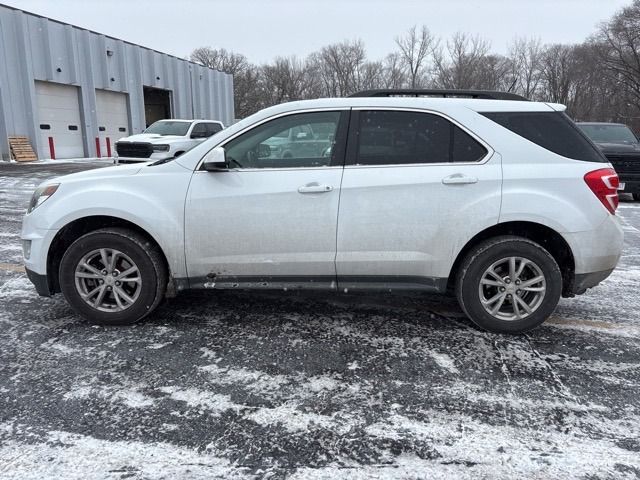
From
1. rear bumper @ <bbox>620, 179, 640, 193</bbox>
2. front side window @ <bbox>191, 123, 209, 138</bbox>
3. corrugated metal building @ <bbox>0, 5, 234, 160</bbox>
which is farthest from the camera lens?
corrugated metal building @ <bbox>0, 5, 234, 160</bbox>

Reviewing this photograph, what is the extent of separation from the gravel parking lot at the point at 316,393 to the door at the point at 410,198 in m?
0.56

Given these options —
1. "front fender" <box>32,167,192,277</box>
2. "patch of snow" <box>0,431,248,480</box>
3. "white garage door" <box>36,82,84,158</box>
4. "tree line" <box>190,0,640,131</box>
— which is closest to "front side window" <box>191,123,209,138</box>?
"white garage door" <box>36,82,84,158</box>

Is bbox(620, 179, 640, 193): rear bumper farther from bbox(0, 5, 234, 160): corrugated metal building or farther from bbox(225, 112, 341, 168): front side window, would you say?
bbox(0, 5, 234, 160): corrugated metal building

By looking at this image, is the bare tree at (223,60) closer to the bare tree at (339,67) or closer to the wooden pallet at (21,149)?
the bare tree at (339,67)

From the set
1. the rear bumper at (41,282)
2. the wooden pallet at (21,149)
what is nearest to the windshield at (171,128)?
the wooden pallet at (21,149)

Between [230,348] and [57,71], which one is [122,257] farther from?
[57,71]

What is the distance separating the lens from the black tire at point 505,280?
358 centimetres

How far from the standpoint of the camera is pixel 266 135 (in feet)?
12.4

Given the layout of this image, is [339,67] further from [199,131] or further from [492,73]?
[199,131]

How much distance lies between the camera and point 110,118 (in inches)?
1056

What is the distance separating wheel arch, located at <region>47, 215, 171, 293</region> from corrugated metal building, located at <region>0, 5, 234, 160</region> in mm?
20541

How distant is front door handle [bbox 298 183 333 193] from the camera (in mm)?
3588

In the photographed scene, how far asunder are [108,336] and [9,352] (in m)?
0.65

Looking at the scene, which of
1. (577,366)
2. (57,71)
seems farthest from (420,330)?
(57,71)
